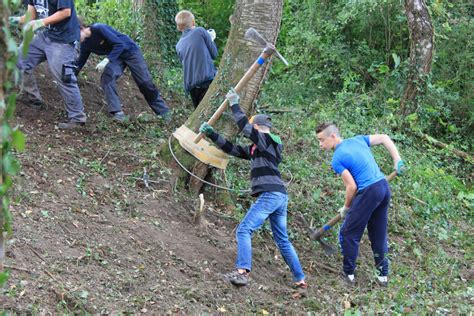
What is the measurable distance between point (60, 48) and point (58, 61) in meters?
0.16

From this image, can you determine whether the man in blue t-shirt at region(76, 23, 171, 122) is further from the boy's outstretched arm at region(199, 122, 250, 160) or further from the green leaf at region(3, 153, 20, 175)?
the green leaf at region(3, 153, 20, 175)

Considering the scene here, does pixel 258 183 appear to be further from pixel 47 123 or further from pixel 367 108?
pixel 367 108

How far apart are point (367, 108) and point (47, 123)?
670cm

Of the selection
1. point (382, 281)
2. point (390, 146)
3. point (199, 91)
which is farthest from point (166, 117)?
point (382, 281)

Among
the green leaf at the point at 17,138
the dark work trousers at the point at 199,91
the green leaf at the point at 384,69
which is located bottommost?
the green leaf at the point at 384,69

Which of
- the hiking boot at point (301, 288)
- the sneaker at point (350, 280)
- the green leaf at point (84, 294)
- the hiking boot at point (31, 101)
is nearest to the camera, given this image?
the green leaf at point (84, 294)

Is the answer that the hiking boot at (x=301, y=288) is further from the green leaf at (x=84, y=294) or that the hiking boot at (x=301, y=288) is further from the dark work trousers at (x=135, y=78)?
the dark work trousers at (x=135, y=78)

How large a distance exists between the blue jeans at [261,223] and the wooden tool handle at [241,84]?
3.54 ft

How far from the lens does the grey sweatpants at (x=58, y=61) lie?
24.3ft

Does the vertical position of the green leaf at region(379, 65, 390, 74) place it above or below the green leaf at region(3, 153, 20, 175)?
below

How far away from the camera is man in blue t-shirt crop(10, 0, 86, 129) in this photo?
7238 mm

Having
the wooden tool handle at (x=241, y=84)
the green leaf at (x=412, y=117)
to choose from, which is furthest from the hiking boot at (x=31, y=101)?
the green leaf at (x=412, y=117)

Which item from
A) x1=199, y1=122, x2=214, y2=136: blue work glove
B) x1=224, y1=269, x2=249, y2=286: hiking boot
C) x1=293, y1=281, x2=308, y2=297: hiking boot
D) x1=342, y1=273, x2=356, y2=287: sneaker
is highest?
x1=199, y1=122, x2=214, y2=136: blue work glove

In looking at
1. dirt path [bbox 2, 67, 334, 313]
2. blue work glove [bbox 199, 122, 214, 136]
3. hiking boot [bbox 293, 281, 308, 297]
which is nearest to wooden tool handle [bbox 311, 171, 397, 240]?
dirt path [bbox 2, 67, 334, 313]
